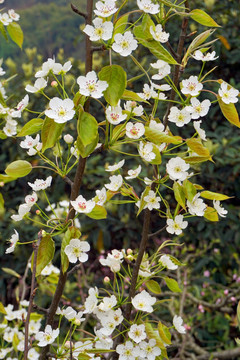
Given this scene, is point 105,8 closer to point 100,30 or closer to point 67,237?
point 100,30

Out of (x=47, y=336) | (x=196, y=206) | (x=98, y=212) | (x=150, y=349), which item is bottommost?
(x=150, y=349)

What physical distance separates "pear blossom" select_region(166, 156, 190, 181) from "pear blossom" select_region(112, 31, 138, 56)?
0.80 ft

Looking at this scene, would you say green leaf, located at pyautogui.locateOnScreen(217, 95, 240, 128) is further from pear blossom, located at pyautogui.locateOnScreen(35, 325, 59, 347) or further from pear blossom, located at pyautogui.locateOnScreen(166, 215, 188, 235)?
pear blossom, located at pyautogui.locateOnScreen(35, 325, 59, 347)

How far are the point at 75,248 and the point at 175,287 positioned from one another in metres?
0.30

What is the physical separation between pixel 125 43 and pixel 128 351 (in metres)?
0.66

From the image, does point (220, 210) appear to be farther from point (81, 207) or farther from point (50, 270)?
point (50, 270)

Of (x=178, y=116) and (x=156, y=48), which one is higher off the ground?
(x=156, y=48)

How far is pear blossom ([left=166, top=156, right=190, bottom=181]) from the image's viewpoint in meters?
0.94

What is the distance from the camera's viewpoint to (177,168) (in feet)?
3.15

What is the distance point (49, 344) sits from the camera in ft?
3.34

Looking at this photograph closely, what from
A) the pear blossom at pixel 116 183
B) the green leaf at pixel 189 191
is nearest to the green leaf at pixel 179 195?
the green leaf at pixel 189 191

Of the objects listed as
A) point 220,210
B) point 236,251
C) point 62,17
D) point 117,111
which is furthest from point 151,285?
point 62,17

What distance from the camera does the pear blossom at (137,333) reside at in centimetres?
100

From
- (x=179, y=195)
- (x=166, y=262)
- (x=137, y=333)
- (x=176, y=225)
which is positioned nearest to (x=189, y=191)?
(x=179, y=195)
